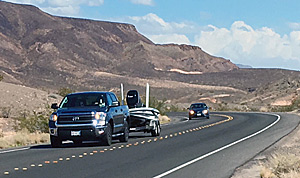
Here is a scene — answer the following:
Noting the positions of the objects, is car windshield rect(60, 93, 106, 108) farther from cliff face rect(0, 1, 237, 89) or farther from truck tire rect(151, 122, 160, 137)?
cliff face rect(0, 1, 237, 89)

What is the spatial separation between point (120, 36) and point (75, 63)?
46.7 meters

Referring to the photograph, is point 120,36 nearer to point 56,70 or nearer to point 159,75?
point 159,75

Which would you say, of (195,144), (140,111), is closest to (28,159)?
(195,144)

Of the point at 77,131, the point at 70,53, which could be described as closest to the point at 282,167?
the point at 77,131

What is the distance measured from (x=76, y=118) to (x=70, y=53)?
14105cm

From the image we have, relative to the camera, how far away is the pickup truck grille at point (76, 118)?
21234 millimetres

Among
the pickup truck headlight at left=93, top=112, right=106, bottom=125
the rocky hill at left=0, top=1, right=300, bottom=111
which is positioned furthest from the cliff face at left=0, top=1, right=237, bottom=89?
the pickup truck headlight at left=93, top=112, right=106, bottom=125

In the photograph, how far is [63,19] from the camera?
7549 inches

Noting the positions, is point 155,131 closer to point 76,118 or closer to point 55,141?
point 55,141

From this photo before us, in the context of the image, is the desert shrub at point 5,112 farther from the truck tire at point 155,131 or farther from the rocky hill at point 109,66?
the rocky hill at point 109,66

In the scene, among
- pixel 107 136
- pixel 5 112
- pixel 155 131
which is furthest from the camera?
pixel 5 112

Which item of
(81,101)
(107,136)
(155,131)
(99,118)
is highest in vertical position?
(81,101)

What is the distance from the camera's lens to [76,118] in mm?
21250

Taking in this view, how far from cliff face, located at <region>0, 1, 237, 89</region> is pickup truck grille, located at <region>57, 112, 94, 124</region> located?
10728 centimetres
